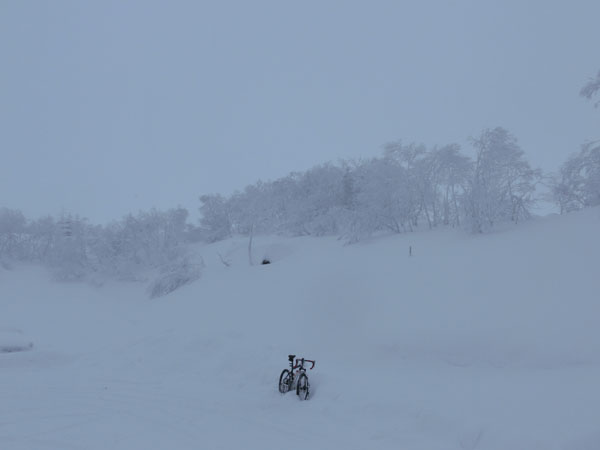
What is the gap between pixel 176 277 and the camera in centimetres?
3136

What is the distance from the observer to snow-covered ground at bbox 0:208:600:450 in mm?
6691

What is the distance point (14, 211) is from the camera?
47.3 m

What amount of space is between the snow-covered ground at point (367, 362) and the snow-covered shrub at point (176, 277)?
8819 millimetres

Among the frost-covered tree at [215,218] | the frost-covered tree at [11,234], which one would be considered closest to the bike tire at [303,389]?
the frost-covered tree at [215,218]

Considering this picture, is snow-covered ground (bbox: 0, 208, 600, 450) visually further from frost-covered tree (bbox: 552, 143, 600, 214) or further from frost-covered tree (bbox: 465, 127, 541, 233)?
frost-covered tree (bbox: 552, 143, 600, 214)

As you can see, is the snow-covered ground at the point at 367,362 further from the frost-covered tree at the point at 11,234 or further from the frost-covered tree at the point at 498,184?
the frost-covered tree at the point at 11,234

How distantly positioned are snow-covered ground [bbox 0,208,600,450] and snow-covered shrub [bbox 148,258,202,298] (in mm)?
8819

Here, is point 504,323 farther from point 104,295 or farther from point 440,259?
point 104,295

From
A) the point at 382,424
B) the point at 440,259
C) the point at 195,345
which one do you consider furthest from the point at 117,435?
the point at 440,259

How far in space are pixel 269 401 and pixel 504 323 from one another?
23.6ft

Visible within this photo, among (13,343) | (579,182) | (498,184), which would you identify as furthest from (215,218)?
(579,182)

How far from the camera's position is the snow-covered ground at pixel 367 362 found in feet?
22.0

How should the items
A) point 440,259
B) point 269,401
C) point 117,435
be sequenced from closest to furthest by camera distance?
point 117,435, point 269,401, point 440,259

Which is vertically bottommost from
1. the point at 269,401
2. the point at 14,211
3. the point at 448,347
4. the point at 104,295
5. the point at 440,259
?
the point at 104,295
